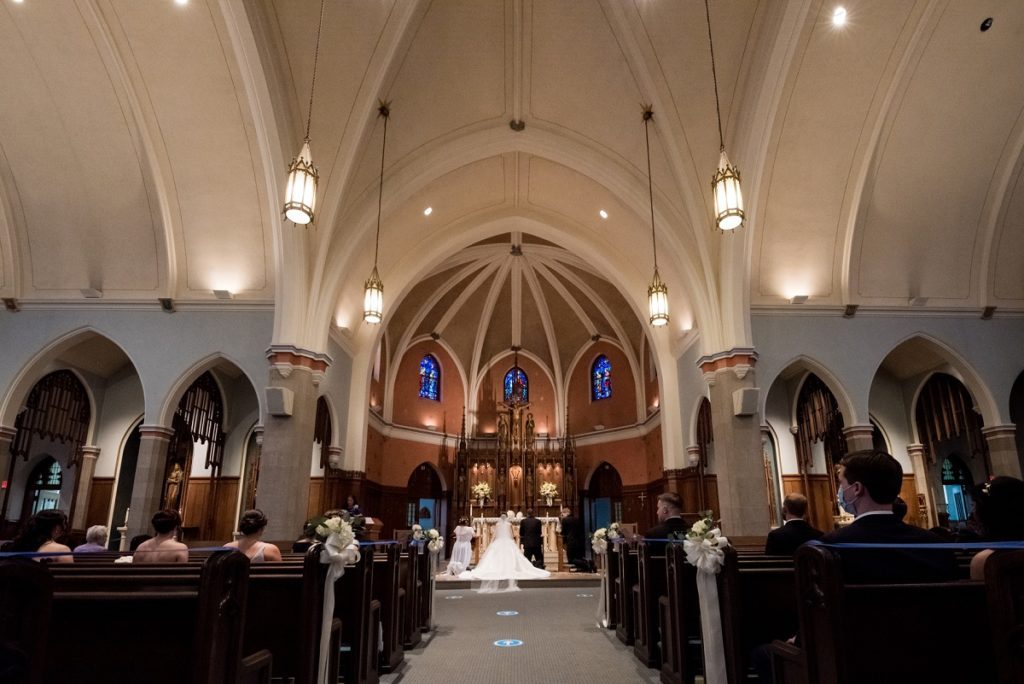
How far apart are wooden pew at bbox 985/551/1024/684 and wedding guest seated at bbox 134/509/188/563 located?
4453 mm

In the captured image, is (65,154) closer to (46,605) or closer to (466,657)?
(466,657)

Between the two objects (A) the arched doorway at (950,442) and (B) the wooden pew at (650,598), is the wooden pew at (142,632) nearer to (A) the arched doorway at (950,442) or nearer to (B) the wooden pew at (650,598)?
(B) the wooden pew at (650,598)

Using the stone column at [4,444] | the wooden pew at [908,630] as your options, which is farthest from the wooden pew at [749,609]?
the stone column at [4,444]

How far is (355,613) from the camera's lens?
418cm

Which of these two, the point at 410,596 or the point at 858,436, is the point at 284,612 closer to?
the point at 410,596

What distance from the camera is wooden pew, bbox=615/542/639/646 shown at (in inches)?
246

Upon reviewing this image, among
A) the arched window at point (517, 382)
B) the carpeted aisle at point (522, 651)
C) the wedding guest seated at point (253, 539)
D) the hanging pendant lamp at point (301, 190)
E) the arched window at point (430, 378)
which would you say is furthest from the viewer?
the arched window at point (517, 382)

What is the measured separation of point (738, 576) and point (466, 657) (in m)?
3.15

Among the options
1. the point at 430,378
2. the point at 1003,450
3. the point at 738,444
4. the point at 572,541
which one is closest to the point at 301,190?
the point at 738,444

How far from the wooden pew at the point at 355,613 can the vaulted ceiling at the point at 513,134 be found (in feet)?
25.6

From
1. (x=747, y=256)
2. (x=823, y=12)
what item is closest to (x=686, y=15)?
(x=823, y=12)

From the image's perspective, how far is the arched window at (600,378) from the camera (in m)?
21.9

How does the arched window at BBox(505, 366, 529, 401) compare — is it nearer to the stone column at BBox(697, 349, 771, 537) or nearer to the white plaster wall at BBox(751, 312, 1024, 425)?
the stone column at BBox(697, 349, 771, 537)

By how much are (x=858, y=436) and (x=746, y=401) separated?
239 centimetres
